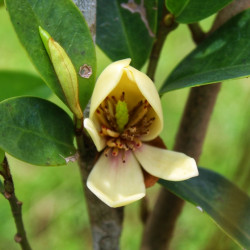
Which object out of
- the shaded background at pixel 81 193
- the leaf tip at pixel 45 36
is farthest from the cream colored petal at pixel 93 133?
the shaded background at pixel 81 193

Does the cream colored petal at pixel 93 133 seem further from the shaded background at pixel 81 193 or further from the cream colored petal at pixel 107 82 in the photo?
the shaded background at pixel 81 193

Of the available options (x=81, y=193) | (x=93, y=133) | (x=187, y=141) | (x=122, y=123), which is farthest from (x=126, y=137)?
(x=81, y=193)

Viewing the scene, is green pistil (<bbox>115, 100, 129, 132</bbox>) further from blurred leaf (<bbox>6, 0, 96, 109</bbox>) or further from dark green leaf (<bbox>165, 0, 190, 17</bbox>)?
dark green leaf (<bbox>165, 0, 190, 17</bbox>)

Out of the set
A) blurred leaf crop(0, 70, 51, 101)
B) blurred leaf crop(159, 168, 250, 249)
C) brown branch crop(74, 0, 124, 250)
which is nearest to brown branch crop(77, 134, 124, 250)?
brown branch crop(74, 0, 124, 250)

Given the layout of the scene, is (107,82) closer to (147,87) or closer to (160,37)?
(147,87)

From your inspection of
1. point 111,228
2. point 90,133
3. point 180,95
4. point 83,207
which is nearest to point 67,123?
point 90,133
